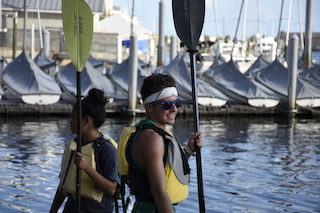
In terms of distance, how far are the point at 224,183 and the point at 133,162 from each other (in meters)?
9.80

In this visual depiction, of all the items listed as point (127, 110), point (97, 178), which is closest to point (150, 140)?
point (97, 178)

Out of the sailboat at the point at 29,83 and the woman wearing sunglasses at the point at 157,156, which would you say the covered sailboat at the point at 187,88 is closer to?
the sailboat at the point at 29,83

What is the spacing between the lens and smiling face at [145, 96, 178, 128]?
5801 millimetres

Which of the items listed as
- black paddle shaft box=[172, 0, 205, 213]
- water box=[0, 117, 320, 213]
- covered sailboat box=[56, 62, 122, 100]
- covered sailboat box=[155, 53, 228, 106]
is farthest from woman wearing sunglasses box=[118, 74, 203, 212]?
covered sailboat box=[155, 53, 228, 106]

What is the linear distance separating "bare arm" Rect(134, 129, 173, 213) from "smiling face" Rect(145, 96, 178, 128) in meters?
0.31

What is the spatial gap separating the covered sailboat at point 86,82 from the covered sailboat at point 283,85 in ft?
19.2

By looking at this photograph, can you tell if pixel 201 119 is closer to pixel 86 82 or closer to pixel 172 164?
pixel 86 82

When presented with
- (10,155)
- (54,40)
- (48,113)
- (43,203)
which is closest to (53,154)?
(10,155)

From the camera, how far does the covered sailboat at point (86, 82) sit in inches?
1172

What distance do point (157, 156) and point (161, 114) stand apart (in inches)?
18.1

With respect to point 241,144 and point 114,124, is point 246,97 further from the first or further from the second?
point 241,144

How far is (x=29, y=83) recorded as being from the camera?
→ 94.9 ft

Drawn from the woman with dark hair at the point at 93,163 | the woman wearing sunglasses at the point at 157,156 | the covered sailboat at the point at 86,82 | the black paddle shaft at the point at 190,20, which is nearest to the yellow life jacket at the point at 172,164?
the woman wearing sunglasses at the point at 157,156

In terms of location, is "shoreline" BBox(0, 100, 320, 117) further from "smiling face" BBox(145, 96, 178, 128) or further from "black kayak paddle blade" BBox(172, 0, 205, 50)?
"smiling face" BBox(145, 96, 178, 128)
